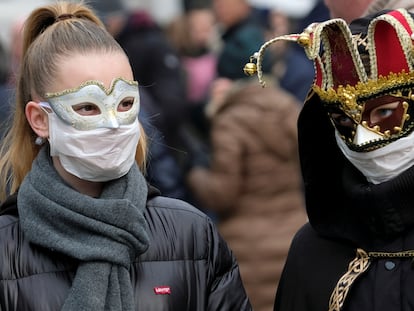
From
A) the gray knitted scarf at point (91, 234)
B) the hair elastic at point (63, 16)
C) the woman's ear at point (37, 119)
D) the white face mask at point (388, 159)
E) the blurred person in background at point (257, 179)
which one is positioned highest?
the hair elastic at point (63, 16)

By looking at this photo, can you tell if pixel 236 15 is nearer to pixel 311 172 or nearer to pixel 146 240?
pixel 311 172

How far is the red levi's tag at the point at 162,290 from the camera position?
13.7ft

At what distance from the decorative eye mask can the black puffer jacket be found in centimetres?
34

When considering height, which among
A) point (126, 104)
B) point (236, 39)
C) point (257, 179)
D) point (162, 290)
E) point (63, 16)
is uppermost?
point (63, 16)

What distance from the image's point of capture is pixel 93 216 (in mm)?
4164

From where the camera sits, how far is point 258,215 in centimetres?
741

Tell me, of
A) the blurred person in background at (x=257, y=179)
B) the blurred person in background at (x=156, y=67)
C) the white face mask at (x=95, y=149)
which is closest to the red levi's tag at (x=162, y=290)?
the white face mask at (x=95, y=149)

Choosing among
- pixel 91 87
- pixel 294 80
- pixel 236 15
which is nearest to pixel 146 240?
pixel 91 87

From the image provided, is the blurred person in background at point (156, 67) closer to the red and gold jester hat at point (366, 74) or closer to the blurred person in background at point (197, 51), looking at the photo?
the blurred person in background at point (197, 51)

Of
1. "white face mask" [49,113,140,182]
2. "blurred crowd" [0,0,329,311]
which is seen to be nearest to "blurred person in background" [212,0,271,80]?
"blurred crowd" [0,0,329,311]

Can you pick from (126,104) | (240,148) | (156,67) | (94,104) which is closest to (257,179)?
(240,148)

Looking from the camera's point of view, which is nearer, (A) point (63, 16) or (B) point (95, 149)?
(B) point (95, 149)

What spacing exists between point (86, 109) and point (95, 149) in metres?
0.15

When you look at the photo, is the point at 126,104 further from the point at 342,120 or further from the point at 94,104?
the point at 342,120
